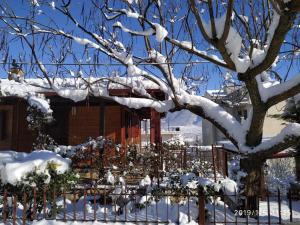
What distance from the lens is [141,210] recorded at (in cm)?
743

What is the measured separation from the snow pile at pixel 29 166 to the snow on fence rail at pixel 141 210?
299mm

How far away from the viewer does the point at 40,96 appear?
13500mm

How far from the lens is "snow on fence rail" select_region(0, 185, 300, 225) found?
6.42 metres

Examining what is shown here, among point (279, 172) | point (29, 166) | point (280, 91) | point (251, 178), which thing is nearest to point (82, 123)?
point (279, 172)

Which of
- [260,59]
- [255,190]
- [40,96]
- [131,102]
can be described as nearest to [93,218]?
[131,102]

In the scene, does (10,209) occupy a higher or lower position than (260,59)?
lower

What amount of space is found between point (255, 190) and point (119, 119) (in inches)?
390

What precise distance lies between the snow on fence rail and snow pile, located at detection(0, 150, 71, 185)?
0.98 feet

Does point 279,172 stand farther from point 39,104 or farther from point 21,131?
point 21,131

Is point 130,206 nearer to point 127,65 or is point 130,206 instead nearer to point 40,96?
point 127,65

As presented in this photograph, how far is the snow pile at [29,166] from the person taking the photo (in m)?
6.79

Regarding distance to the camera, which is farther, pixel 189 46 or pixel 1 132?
pixel 1 132

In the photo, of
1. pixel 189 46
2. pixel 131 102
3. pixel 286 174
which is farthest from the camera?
pixel 286 174

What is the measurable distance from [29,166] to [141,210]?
7.93ft
